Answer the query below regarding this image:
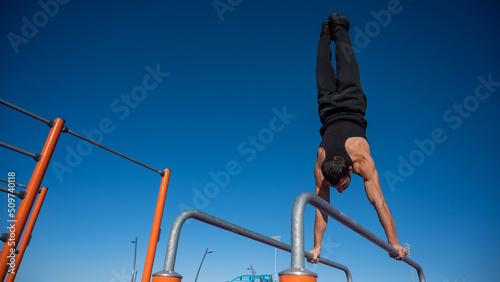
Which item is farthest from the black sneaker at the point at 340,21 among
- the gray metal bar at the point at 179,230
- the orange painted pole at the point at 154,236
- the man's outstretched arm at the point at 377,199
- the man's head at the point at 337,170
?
the orange painted pole at the point at 154,236

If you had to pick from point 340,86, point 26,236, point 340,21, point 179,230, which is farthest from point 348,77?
point 26,236

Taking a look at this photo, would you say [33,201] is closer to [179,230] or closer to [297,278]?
[179,230]

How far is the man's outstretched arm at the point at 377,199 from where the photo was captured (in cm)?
314

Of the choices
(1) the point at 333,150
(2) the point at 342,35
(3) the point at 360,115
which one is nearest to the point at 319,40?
(2) the point at 342,35

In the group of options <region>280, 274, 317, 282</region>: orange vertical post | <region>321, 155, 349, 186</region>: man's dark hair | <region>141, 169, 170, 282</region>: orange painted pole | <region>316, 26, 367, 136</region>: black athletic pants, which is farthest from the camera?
<region>141, 169, 170, 282</region>: orange painted pole

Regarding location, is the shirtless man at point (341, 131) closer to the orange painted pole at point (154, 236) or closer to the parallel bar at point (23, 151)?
the orange painted pole at point (154, 236)

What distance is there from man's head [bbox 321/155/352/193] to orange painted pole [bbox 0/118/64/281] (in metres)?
3.26

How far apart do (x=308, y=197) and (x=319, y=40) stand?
11.9ft

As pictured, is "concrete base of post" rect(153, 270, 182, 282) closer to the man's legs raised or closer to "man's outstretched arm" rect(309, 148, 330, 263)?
"man's outstretched arm" rect(309, 148, 330, 263)

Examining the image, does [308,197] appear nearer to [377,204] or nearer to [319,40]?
[377,204]

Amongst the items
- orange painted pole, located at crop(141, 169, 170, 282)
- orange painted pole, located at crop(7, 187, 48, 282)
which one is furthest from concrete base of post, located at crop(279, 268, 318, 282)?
orange painted pole, located at crop(7, 187, 48, 282)

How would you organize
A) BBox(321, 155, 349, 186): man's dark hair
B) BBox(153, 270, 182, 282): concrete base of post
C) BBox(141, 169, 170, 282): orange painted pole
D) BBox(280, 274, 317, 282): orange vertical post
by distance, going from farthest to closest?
BBox(141, 169, 170, 282): orange painted pole → BBox(321, 155, 349, 186): man's dark hair → BBox(153, 270, 182, 282): concrete base of post → BBox(280, 274, 317, 282): orange vertical post

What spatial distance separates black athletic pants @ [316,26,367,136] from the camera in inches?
147

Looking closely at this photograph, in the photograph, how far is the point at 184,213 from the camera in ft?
5.41
